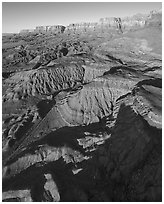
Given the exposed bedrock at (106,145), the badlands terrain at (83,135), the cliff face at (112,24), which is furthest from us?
the cliff face at (112,24)

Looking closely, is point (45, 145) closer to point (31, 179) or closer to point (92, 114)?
point (31, 179)

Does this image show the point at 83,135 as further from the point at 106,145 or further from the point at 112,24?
the point at 112,24

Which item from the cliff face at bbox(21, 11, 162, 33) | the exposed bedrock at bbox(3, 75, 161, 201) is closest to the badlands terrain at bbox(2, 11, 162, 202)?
the exposed bedrock at bbox(3, 75, 161, 201)

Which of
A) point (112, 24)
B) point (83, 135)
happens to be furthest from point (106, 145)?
point (112, 24)

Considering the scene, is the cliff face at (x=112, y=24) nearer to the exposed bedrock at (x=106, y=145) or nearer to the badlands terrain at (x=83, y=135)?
the badlands terrain at (x=83, y=135)

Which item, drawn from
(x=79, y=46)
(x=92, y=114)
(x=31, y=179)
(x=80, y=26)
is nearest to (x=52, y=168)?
(x=31, y=179)

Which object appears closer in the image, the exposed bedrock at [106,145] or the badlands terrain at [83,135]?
the badlands terrain at [83,135]

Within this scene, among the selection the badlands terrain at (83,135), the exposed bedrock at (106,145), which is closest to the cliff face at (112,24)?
the badlands terrain at (83,135)

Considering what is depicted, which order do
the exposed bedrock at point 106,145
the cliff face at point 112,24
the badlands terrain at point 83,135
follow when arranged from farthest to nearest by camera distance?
the cliff face at point 112,24 < the exposed bedrock at point 106,145 < the badlands terrain at point 83,135
